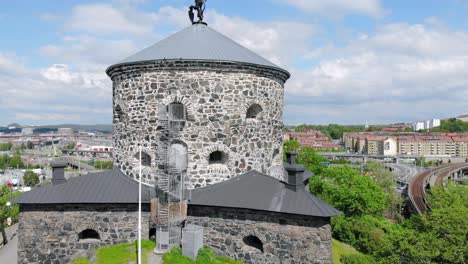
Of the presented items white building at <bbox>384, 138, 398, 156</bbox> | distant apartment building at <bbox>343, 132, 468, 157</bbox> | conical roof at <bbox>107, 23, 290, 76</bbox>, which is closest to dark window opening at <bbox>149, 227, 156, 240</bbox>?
conical roof at <bbox>107, 23, 290, 76</bbox>

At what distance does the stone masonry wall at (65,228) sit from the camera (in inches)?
566

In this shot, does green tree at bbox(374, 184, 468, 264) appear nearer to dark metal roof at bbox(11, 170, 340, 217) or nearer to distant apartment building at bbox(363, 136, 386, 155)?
dark metal roof at bbox(11, 170, 340, 217)

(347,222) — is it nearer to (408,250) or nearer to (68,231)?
(408,250)

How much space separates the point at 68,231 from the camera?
47.4ft

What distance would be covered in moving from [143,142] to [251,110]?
15.3ft

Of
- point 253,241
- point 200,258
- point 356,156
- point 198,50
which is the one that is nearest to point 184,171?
point 200,258

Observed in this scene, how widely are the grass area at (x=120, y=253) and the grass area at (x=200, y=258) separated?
0.84 m

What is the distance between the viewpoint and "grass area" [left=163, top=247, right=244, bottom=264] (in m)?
12.9

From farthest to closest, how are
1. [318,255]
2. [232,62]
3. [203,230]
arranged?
[232,62], [203,230], [318,255]

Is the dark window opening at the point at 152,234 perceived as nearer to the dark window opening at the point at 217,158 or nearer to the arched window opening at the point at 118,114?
the dark window opening at the point at 217,158

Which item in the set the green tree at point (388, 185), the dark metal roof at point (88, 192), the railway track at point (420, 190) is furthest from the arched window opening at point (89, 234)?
the green tree at point (388, 185)

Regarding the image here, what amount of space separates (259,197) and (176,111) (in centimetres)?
485

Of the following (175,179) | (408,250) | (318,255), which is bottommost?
(408,250)

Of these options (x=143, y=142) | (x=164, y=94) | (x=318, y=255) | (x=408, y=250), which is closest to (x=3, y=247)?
(x=143, y=142)
